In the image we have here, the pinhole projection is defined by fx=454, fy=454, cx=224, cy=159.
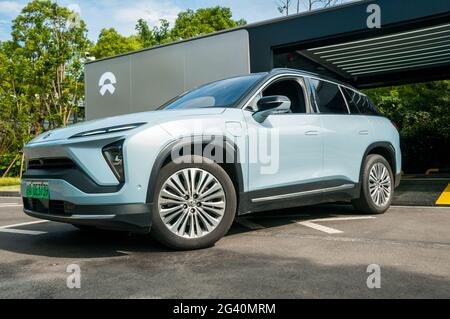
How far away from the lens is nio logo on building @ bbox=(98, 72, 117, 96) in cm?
1238

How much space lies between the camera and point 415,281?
2.83 meters

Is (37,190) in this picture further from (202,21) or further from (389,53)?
(202,21)

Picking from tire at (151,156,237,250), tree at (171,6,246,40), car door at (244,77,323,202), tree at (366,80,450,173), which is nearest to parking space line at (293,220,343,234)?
car door at (244,77,323,202)

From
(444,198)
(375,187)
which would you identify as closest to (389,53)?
(444,198)

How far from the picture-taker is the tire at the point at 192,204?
11.9 feet

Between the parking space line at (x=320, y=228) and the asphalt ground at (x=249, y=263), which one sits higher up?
the asphalt ground at (x=249, y=263)

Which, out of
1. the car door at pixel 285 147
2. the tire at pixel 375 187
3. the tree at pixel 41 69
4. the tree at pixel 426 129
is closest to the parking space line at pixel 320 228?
the car door at pixel 285 147

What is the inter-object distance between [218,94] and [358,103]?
2210 millimetres

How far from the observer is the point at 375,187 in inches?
227

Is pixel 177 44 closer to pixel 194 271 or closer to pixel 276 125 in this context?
pixel 276 125

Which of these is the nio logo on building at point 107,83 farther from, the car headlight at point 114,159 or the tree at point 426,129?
the tree at point 426,129

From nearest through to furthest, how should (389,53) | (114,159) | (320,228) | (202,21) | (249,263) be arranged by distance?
(249,263)
(114,159)
(320,228)
(389,53)
(202,21)

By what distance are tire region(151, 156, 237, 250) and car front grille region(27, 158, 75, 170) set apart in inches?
28.7

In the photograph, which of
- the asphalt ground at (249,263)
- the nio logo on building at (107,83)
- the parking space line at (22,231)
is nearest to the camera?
the asphalt ground at (249,263)
